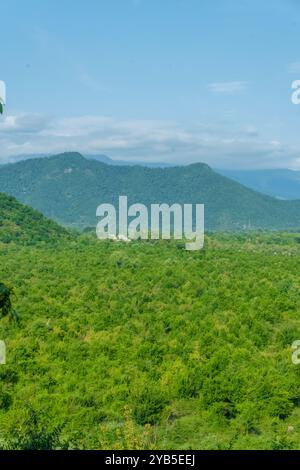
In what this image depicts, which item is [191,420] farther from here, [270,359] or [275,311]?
[275,311]

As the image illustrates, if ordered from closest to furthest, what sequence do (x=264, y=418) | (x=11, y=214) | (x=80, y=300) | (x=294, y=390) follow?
1. (x=264, y=418)
2. (x=294, y=390)
3. (x=80, y=300)
4. (x=11, y=214)

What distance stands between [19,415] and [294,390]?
12.2m

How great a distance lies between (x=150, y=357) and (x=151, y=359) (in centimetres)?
26

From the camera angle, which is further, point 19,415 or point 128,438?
point 19,415

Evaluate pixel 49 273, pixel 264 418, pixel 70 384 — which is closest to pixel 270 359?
pixel 264 418

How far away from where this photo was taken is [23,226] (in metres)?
84.2

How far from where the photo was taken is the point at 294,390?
84.5 feet

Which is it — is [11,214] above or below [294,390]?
above

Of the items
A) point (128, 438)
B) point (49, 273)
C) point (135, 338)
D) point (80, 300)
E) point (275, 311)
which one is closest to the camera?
point (128, 438)
